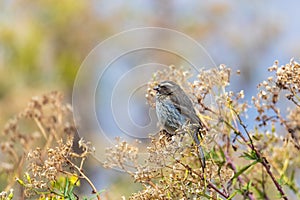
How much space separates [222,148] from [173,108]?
14.5 inches

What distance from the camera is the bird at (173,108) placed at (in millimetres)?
1954

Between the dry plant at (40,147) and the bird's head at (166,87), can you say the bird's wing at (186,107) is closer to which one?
the bird's head at (166,87)

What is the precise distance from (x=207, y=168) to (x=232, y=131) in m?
0.32

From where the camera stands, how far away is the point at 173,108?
2.18 m

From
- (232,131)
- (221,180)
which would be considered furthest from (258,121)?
(221,180)

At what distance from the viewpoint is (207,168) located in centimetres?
152

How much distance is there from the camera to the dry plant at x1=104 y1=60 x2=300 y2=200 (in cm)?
152

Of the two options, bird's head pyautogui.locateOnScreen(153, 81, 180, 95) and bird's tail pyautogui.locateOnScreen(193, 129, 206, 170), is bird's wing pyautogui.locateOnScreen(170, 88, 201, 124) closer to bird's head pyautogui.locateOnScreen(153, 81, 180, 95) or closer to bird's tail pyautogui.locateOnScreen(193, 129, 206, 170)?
bird's head pyautogui.locateOnScreen(153, 81, 180, 95)

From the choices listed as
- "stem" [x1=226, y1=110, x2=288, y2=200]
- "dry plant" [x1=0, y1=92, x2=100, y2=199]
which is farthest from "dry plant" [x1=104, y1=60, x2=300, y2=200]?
"dry plant" [x1=0, y1=92, x2=100, y2=199]

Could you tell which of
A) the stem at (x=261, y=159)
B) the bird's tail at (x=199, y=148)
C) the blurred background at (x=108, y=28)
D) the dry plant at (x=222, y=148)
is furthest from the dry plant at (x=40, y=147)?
the blurred background at (x=108, y=28)

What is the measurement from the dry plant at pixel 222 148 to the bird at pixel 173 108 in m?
0.03

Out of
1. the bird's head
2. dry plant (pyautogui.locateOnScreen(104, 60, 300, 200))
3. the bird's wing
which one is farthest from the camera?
the bird's head

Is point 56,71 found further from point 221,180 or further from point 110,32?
point 221,180

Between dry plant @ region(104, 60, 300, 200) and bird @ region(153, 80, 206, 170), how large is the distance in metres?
0.03
